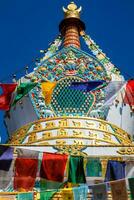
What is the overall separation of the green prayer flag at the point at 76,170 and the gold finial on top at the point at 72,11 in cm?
1246

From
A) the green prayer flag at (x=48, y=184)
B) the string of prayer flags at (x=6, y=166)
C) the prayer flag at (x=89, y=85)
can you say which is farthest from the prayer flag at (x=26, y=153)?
the prayer flag at (x=89, y=85)

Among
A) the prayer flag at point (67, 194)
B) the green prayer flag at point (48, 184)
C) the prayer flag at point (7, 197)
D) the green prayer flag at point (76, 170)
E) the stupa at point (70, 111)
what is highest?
the stupa at point (70, 111)

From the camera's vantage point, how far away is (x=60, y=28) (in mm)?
26484

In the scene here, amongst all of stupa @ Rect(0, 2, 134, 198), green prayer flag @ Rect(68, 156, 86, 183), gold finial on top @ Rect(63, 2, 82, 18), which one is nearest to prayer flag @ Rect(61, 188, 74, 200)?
green prayer flag @ Rect(68, 156, 86, 183)

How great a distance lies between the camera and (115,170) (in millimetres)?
15273

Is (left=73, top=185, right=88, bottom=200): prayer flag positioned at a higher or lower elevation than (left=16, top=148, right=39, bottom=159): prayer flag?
lower

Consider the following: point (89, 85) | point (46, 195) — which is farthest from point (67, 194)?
point (89, 85)

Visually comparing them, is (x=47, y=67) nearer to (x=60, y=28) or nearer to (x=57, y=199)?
(x=60, y=28)

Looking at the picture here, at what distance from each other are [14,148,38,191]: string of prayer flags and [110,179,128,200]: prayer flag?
299 centimetres

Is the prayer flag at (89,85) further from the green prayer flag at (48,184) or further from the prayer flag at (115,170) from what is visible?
the green prayer flag at (48,184)

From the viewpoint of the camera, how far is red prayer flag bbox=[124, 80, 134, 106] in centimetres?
2098

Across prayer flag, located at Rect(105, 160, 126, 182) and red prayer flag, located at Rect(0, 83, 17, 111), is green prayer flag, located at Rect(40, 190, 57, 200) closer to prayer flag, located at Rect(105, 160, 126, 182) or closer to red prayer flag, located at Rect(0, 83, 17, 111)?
prayer flag, located at Rect(105, 160, 126, 182)

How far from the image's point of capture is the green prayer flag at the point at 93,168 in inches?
626

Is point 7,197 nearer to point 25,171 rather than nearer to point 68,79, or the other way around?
point 25,171
